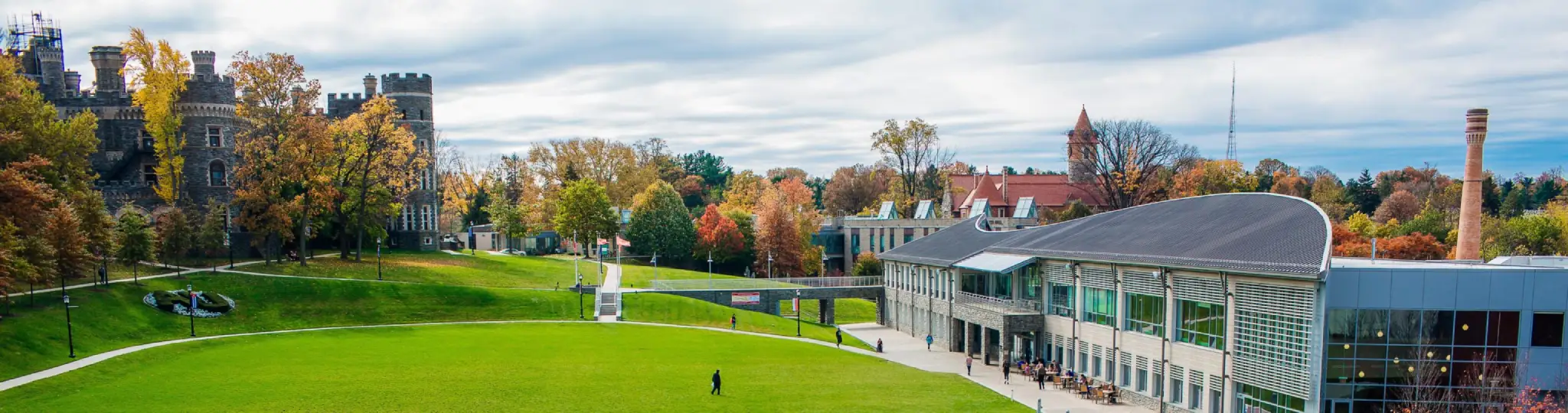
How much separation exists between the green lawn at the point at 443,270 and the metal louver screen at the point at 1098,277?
3562 cm

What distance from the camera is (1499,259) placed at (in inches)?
1395

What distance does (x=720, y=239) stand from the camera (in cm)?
8488

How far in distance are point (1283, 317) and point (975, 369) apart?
1784cm

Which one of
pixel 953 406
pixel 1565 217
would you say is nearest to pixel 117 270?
pixel 953 406

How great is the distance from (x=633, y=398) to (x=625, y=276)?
39045 mm

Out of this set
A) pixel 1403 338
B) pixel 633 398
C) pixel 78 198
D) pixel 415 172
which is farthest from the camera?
pixel 415 172

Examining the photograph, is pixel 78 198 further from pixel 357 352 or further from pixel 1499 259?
pixel 1499 259

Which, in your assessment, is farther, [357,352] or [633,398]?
[357,352]

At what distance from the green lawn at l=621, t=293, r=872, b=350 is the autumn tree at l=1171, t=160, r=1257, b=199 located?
47444 millimetres

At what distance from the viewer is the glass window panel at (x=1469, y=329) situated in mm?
28766

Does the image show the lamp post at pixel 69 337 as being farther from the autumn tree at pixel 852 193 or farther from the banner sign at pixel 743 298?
the autumn tree at pixel 852 193

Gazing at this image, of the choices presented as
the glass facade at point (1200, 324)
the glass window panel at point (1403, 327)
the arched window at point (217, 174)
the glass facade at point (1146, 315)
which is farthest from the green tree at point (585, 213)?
the glass window panel at point (1403, 327)

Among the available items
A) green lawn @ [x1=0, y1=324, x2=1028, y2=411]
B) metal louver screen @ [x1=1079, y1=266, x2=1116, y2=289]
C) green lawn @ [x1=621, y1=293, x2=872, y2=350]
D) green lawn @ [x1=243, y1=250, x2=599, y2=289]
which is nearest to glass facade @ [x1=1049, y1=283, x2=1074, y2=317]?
metal louver screen @ [x1=1079, y1=266, x2=1116, y2=289]

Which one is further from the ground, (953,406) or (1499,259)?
(1499,259)
